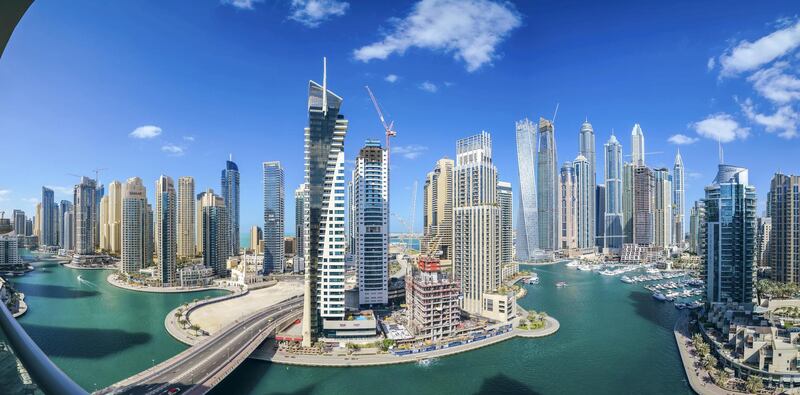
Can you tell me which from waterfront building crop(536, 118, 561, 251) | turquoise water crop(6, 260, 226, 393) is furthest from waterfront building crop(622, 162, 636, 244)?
turquoise water crop(6, 260, 226, 393)

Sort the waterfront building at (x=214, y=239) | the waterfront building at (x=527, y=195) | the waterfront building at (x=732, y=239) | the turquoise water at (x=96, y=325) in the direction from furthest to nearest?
the waterfront building at (x=527, y=195) → the waterfront building at (x=214, y=239) → the waterfront building at (x=732, y=239) → the turquoise water at (x=96, y=325)

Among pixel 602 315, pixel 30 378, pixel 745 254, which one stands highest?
pixel 30 378

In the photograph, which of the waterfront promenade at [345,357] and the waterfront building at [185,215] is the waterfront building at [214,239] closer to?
the waterfront building at [185,215]

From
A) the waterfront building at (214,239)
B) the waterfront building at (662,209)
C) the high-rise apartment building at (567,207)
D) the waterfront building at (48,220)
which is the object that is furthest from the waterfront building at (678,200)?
the waterfront building at (48,220)

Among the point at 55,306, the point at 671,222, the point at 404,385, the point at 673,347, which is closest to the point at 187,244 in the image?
the point at 55,306

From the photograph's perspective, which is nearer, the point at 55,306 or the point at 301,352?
the point at 301,352

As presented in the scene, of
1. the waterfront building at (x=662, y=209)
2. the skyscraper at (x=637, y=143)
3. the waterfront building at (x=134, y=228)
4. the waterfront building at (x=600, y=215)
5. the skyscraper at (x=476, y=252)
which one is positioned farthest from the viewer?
the skyscraper at (x=637, y=143)

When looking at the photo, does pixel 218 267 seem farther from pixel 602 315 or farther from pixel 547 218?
pixel 547 218
